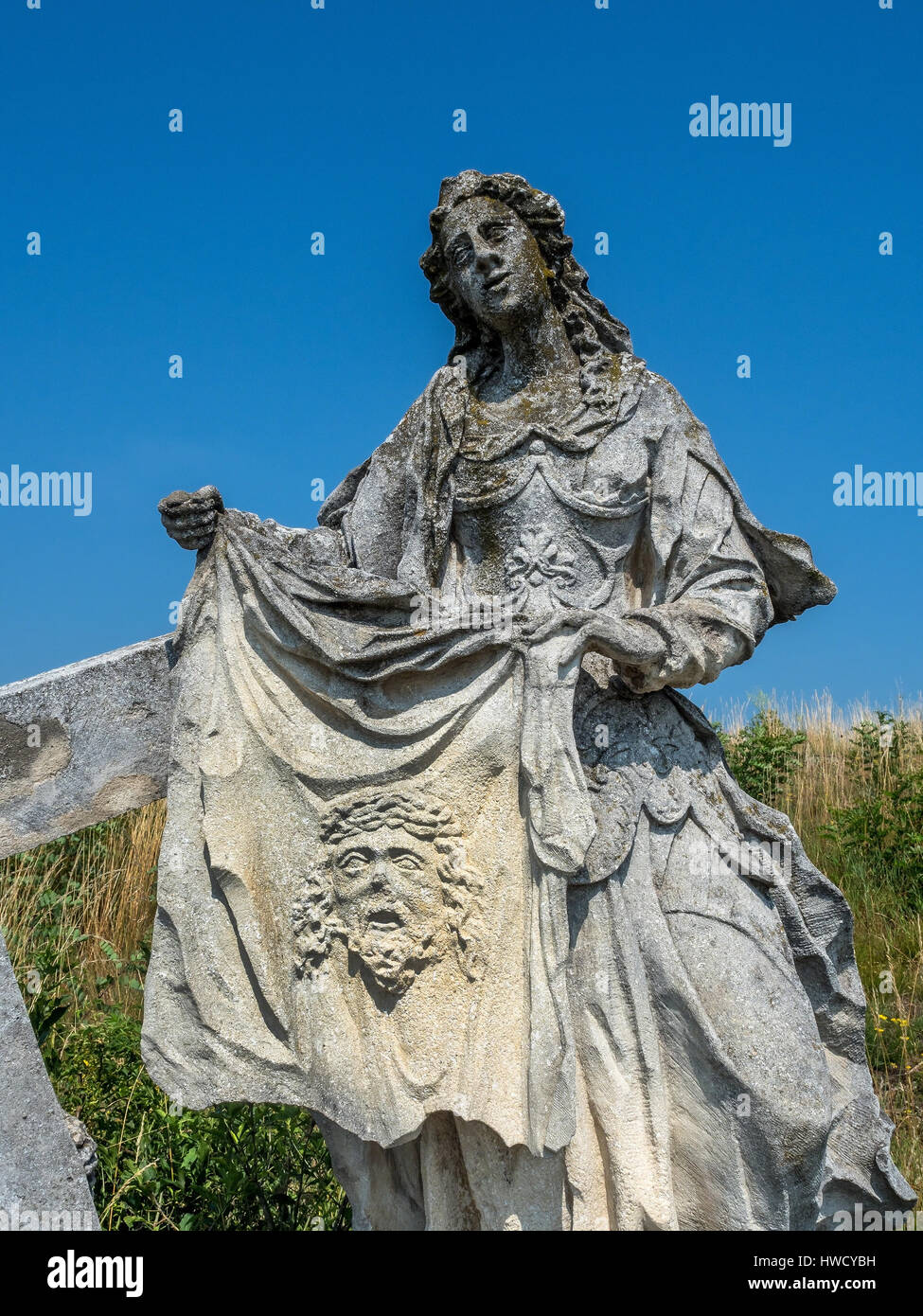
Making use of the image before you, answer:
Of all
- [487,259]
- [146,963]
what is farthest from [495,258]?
[146,963]

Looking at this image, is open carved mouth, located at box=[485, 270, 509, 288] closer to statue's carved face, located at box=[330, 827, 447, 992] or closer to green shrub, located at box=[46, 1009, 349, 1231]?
statue's carved face, located at box=[330, 827, 447, 992]

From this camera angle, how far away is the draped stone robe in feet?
11.7

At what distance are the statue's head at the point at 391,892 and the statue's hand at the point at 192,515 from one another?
927mm

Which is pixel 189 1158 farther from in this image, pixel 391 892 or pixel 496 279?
pixel 496 279

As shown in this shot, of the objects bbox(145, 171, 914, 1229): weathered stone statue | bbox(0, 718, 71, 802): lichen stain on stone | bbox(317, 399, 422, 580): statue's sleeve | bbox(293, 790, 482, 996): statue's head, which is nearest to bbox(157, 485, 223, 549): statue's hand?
bbox(145, 171, 914, 1229): weathered stone statue

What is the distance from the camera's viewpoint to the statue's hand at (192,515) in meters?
4.00

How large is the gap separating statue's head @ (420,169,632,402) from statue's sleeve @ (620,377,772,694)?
293mm

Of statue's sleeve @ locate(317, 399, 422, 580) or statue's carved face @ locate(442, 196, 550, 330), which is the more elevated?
statue's carved face @ locate(442, 196, 550, 330)

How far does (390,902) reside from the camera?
3.58 meters
